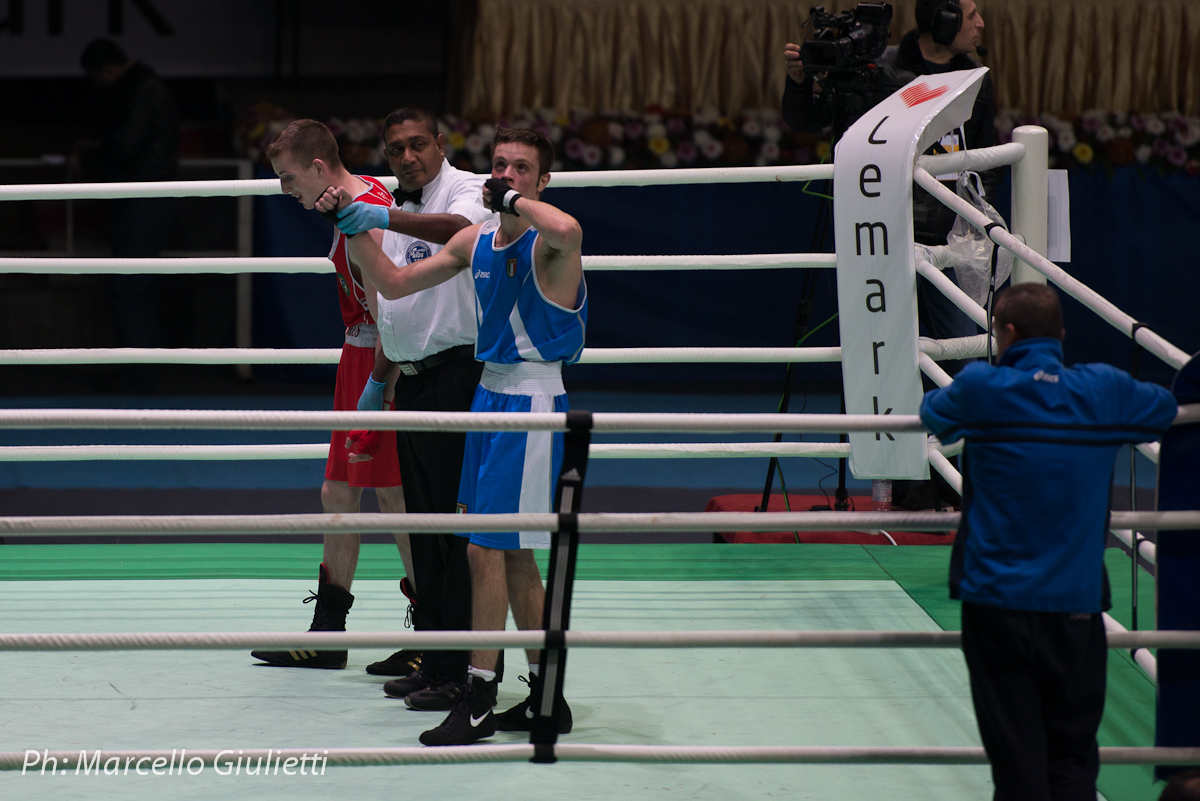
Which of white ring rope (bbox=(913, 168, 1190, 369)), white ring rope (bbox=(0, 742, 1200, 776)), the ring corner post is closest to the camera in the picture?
white ring rope (bbox=(0, 742, 1200, 776))

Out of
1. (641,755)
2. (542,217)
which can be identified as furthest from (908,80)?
(641,755)

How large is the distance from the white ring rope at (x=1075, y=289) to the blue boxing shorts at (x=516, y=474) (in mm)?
965

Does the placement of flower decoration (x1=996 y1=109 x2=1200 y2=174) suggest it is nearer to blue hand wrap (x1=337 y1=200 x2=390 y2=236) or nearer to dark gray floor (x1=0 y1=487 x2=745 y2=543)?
dark gray floor (x1=0 y1=487 x2=745 y2=543)

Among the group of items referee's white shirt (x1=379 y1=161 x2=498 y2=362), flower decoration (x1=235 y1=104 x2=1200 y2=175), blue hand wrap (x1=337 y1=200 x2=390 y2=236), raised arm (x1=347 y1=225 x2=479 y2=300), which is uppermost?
flower decoration (x1=235 y1=104 x2=1200 y2=175)

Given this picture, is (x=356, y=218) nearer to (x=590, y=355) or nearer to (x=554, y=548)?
(x=554, y=548)

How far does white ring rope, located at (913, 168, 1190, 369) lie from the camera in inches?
77.7

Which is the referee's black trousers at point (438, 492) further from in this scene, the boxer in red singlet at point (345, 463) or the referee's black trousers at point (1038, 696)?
the referee's black trousers at point (1038, 696)

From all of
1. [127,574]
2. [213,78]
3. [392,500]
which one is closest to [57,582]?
[127,574]

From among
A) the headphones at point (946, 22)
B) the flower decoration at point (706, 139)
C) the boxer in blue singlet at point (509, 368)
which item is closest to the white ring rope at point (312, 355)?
the boxer in blue singlet at point (509, 368)

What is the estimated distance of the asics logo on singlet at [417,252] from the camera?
2.82 m

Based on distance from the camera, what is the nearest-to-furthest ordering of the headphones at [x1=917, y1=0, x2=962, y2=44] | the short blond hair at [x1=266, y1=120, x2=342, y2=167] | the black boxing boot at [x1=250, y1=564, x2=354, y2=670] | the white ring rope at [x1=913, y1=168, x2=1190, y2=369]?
the white ring rope at [x1=913, y1=168, x2=1190, y2=369], the short blond hair at [x1=266, y1=120, x2=342, y2=167], the black boxing boot at [x1=250, y1=564, x2=354, y2=670], the headphones at [x1=917, y1=0, x2=962, y2=44]

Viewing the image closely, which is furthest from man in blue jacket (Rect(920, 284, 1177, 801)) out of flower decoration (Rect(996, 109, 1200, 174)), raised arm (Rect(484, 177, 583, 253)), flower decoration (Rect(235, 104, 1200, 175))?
flower decoration (Rect(996, 109, 1200, 174))

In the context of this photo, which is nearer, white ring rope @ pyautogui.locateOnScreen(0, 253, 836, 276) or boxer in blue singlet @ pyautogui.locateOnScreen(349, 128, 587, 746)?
boxer in blue singlet @ pyautogui.locateOnScreen(349, 128, 587, 746)

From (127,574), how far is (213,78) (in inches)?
228
